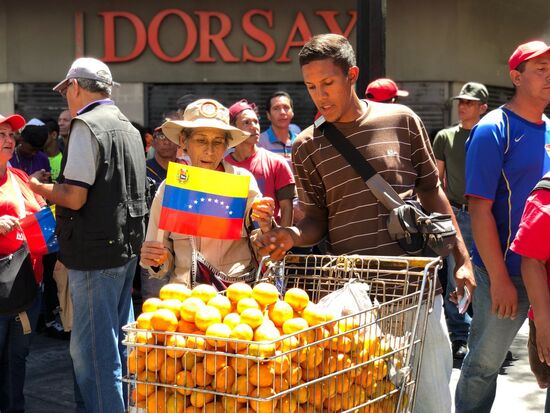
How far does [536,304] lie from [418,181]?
76 centimetres

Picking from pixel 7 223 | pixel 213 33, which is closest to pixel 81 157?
pixel 7 223

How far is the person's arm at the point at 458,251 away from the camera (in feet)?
12.4

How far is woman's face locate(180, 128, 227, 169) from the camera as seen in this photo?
4270mm

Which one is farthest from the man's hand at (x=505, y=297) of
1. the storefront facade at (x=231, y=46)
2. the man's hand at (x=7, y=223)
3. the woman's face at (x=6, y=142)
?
the storefront facade at (x=231, y=46)

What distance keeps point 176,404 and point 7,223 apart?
9.10 ft

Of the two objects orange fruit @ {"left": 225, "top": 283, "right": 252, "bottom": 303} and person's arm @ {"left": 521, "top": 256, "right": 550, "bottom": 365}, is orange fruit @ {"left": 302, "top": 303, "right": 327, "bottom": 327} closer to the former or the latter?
orange fruit @ {"left": 225, "top": 283, "right": 252, "bottom": 303}

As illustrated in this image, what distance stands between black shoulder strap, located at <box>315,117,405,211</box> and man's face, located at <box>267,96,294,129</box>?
4072 millimetres

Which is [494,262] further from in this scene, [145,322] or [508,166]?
[145,322]

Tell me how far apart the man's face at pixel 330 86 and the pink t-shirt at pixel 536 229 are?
3.01 feet

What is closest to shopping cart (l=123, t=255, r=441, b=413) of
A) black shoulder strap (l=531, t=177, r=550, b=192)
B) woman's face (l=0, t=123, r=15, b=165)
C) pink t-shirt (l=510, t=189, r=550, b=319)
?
pink t-shirt (l=510, t=189, r=550, b=319)

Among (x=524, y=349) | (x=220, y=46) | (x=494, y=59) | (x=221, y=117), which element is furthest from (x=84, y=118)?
(x=494, y=59)

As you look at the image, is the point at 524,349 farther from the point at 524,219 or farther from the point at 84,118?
the point at 84,118

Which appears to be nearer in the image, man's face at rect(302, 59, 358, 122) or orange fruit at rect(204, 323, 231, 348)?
orange fruit at rect(204, 323, 231, 348)

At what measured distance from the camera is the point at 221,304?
2955mm
